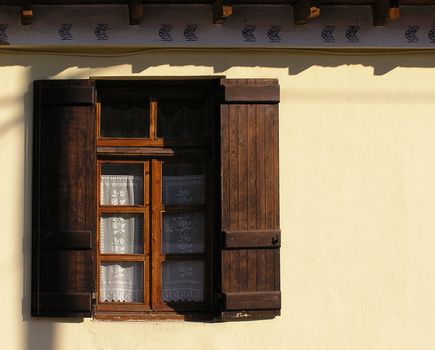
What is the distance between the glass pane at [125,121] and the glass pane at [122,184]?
0.23 meters

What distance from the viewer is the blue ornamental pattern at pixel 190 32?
684 cm

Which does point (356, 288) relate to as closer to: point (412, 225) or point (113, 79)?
point (412, 225)

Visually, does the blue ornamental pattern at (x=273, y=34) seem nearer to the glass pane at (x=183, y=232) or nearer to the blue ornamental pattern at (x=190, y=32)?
the blue ornamental pattern at (x=190, y=32)

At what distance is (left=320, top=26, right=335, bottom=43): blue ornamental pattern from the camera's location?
6.89 meters

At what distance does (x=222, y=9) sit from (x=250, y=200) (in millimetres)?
1373

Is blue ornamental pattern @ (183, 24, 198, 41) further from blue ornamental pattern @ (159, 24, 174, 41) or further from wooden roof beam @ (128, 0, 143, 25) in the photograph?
wooden roof beam @ (128, 0, 143, 25)

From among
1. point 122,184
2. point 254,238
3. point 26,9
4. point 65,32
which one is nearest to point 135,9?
point 65,32

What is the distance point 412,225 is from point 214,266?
1.48m

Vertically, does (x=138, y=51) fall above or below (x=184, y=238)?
above

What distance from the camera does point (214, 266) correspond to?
6965 millimetres

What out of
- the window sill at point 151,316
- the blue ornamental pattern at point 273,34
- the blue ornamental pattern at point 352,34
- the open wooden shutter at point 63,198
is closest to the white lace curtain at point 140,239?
the window sill at point 151,316

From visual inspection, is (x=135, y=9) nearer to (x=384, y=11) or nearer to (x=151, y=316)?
(x=384, y=11)

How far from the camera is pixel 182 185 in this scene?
23.3 feet

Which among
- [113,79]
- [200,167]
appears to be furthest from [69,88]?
[200,167]
